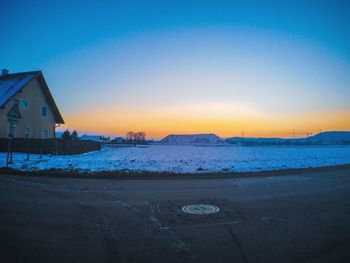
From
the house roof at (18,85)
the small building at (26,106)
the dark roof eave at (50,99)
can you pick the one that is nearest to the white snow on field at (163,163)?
the small building at (26,106)

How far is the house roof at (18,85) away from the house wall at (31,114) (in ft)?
1.77

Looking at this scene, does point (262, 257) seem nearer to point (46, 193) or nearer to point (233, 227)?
point (233, 227)

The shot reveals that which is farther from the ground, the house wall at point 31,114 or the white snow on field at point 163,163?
the house wall at point 31,114

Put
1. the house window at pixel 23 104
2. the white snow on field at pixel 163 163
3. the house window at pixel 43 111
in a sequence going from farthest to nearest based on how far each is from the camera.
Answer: the house window at pixel 43 111
the house window at pixel 23 104
the white snow on field at pixel 163 163

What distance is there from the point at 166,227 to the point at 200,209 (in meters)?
1.51

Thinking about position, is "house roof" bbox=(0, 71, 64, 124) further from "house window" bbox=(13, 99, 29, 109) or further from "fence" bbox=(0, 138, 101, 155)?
"fence" bbox=(0, 138, 101, 155)

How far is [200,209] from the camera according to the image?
583 cm

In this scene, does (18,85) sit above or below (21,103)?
above

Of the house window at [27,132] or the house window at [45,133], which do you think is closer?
the house window at [27,132]

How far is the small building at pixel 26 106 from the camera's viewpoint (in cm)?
2519

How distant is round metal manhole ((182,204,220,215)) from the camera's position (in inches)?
219

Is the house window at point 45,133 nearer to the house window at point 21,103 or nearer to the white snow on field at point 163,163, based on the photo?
the house window at point 21,103

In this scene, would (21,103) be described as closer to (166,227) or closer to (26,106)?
(26,106)

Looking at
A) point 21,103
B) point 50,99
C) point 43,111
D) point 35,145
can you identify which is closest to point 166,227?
point 35,145
